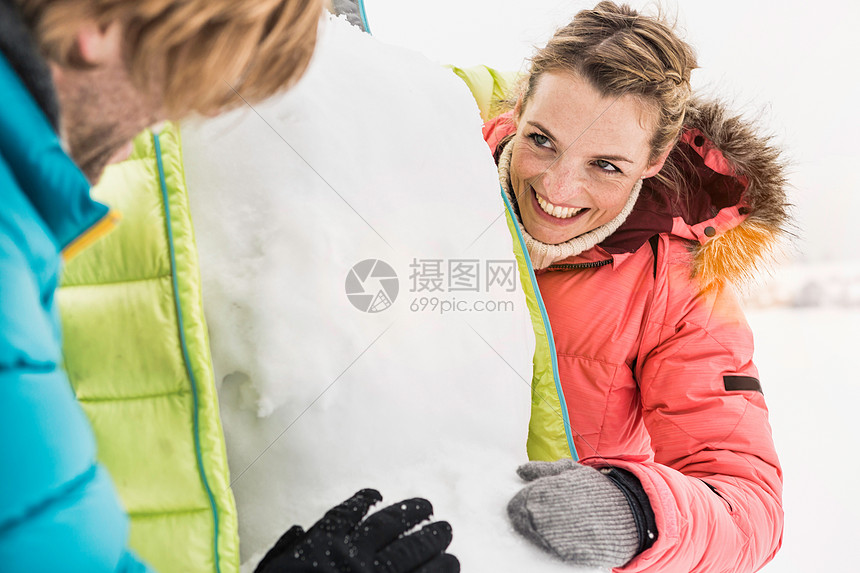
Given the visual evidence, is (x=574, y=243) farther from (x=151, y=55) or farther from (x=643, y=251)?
(x=151, y=55)

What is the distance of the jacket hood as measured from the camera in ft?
3.30

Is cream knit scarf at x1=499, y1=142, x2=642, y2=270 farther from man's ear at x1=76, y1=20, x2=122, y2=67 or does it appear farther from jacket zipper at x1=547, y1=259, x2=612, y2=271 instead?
man's ear at x1=76, y1=20, x2=122, y2=67

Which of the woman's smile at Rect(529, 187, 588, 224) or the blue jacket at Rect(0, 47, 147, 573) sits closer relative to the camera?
the blue jacket at Rect(0, 47, 147, 573)

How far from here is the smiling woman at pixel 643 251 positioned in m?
0.91

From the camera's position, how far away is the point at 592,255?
1052 millimetres

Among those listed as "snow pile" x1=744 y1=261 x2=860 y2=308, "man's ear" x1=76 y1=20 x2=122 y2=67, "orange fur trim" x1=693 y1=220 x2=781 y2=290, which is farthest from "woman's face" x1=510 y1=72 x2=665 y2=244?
"snow pile" x1=744 y1=261 x2=860 y2=308

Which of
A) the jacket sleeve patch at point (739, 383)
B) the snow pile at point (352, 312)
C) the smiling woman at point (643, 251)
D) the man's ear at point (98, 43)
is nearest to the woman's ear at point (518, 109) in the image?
the smiling woman at point (643, 251)

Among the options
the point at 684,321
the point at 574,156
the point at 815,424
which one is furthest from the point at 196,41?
the point at 815,424

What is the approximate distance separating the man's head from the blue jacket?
28mm

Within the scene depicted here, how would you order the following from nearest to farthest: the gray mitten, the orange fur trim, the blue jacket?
1. the blue jacket
2. the gray mitten
3. the orange fur trim

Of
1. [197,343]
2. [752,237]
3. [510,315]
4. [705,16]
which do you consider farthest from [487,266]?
[705,16]

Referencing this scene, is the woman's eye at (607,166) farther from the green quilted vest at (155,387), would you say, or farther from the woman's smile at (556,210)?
the green quilted vest at (155,387)

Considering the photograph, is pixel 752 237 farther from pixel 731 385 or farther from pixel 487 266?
pixel 487 266

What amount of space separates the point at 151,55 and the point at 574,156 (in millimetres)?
743
